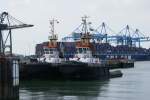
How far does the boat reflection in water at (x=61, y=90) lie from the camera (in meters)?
46.7

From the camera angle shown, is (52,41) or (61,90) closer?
(61,90)

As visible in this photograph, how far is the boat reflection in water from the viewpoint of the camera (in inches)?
1838

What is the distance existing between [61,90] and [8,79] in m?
16.7

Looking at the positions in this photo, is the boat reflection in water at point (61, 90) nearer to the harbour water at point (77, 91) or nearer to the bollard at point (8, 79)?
the harbour water at point (77, 91)

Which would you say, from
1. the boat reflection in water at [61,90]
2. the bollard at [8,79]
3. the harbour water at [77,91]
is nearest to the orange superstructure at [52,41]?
the harbour water at [77,91]

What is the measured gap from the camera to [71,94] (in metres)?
49.6

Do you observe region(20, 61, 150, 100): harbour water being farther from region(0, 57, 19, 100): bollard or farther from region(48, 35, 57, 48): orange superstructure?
region(48, 35, 57, 48): orange superstructure

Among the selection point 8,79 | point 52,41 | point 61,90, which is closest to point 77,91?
point 61,90

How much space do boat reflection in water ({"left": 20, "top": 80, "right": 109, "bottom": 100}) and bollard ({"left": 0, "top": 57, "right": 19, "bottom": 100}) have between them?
6642 mm

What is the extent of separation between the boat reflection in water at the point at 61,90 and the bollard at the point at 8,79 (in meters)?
6.64

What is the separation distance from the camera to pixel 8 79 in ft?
123

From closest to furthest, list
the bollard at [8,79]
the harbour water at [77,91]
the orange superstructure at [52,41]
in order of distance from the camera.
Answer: the bollard at [8,79] < the harbour water at [77,91] < the orange superstructure at [52,41]

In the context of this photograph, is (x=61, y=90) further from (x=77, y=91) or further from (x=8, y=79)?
(x=8, y=79)

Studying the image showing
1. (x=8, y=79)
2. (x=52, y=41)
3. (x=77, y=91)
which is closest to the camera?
(x=8, y=79)
